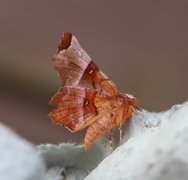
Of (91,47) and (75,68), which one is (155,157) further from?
(91,47)

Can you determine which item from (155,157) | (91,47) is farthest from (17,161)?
(91,47)

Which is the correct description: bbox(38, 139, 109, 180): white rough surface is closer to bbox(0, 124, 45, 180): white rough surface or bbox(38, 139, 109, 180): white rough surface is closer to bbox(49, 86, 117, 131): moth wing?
bbox(49, 86, 117, 131): moth wing

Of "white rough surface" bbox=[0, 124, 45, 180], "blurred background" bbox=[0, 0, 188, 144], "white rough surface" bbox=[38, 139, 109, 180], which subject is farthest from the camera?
"blurred background" bbox=[0, 0, 188, 144]

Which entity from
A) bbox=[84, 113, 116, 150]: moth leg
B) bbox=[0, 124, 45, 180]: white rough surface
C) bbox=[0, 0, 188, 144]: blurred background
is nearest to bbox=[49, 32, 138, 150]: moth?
bbox=[84, 113, 116, 150]: moth leg

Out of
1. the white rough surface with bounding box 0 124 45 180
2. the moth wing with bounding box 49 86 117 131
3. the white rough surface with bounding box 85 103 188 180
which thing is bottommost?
the white rough surface with bounding box 0 124 45 180

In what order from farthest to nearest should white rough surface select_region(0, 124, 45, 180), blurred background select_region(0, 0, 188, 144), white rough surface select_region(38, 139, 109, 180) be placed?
blurred background select_region(0, 0, 188, 144) < white rough surface select_region(38, 139, 109, 180) < white rough surface select_region(0, 124, 45, 180)

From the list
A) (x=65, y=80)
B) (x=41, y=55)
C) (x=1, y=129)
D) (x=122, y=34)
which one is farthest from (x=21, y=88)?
(x=1, y=129)

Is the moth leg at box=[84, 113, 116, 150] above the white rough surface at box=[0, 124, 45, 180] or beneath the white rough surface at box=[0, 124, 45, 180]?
above
